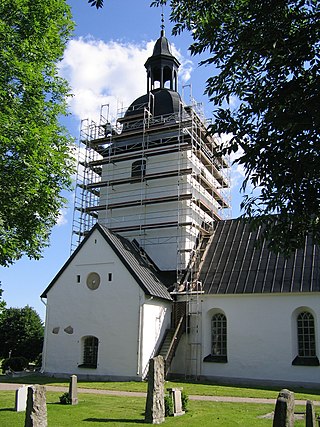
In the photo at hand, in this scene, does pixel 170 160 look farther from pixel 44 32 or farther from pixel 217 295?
pixel 44 32

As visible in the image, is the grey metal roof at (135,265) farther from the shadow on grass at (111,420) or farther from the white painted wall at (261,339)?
the shadow on grass at (111,420)

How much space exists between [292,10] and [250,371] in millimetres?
19249

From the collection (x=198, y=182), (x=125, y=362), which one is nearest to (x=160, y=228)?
(x=198, y=182)

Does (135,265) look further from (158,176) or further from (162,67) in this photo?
(162,67)

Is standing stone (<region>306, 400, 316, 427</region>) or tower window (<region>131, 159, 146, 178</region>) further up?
tower window (<region>131, 159, 146, 178</region>)

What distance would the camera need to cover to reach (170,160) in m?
29.7

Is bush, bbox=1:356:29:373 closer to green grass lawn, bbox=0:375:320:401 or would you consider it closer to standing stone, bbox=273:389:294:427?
green grass lawn, bbox=0:375:320:401

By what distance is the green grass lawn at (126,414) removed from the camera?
1132 cm

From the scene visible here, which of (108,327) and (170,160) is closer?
(108,327)

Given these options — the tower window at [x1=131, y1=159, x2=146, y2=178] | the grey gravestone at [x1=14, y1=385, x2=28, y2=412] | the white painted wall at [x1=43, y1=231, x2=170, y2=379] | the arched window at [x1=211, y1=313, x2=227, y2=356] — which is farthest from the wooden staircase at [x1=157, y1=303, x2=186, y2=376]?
the grey gravestone at [x1=14, y1=385, x2=28, y2=412]

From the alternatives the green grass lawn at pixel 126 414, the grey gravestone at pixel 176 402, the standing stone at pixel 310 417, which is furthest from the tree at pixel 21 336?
the standing stone at pixel 310 417

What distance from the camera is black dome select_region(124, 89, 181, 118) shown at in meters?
31.1

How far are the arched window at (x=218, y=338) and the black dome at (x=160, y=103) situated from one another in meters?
14.2

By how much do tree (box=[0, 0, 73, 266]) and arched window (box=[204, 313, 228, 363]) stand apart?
13.7 meters
